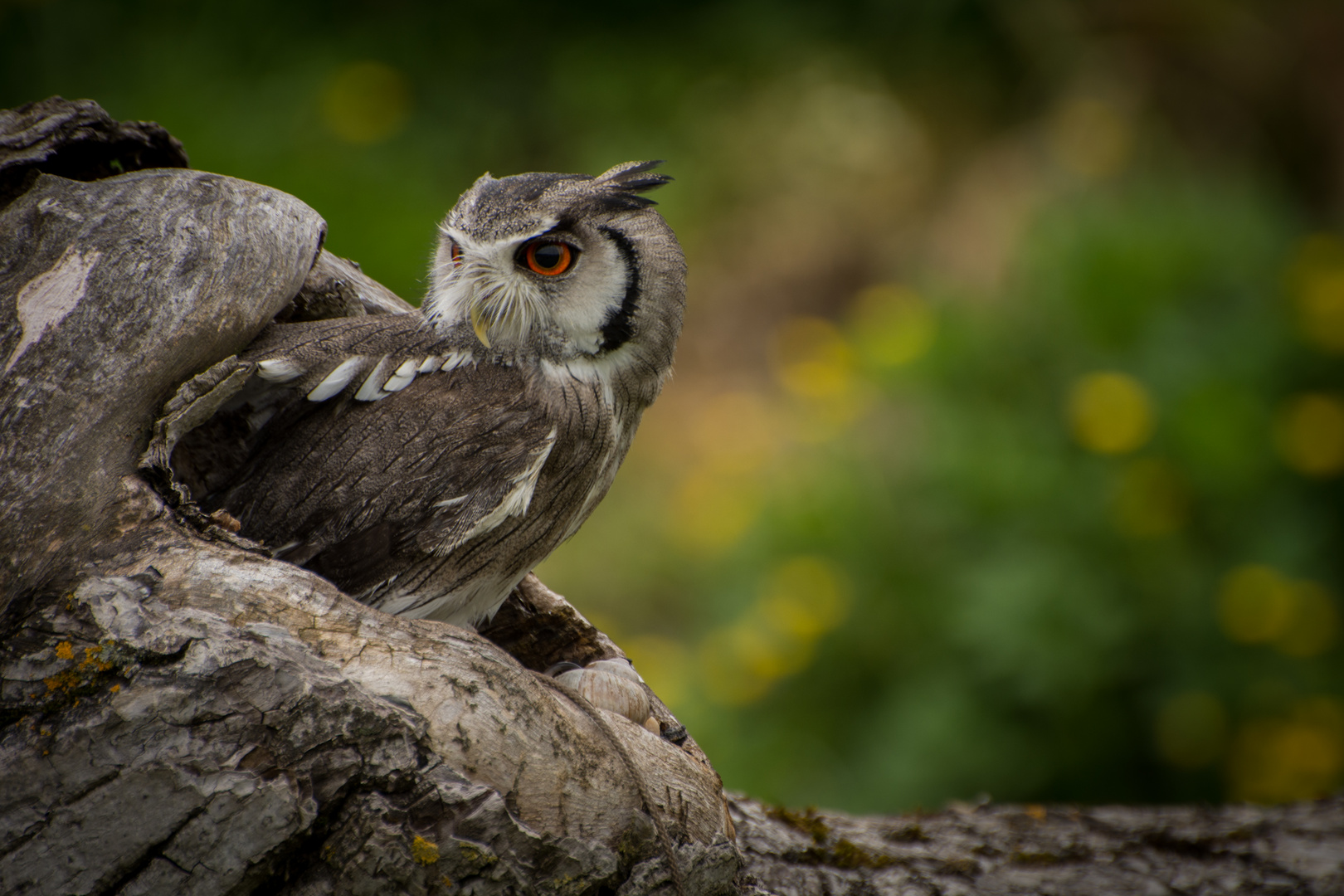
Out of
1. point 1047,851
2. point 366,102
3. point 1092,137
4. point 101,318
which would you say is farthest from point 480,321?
point 1092,137

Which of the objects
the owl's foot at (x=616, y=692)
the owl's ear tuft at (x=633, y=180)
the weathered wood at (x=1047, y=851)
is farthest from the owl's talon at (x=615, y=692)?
the owl's ear tuft at (x=633, y=180)

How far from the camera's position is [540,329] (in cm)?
160

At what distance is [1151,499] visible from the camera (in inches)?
110

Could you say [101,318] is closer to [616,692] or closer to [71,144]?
[71,144]

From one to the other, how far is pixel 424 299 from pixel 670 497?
3.23m

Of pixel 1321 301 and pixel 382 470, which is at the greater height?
pixel 1321 301

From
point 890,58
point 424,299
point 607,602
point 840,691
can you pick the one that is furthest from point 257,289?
point 890,58

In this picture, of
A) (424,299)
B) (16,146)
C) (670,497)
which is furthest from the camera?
(670,497)

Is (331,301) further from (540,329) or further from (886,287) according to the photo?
(886,287)

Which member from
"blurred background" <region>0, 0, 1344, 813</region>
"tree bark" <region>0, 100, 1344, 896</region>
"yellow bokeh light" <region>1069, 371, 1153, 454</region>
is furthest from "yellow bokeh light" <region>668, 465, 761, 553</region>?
"tree bark" <region>0, 100, 1344, 896</region>

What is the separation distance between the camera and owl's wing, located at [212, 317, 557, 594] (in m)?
1.46

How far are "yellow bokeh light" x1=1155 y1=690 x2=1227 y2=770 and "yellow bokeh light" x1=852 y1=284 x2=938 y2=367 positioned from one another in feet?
4.04

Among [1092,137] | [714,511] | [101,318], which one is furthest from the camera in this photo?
[1092,137]

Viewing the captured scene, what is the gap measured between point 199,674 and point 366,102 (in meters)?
4.35
